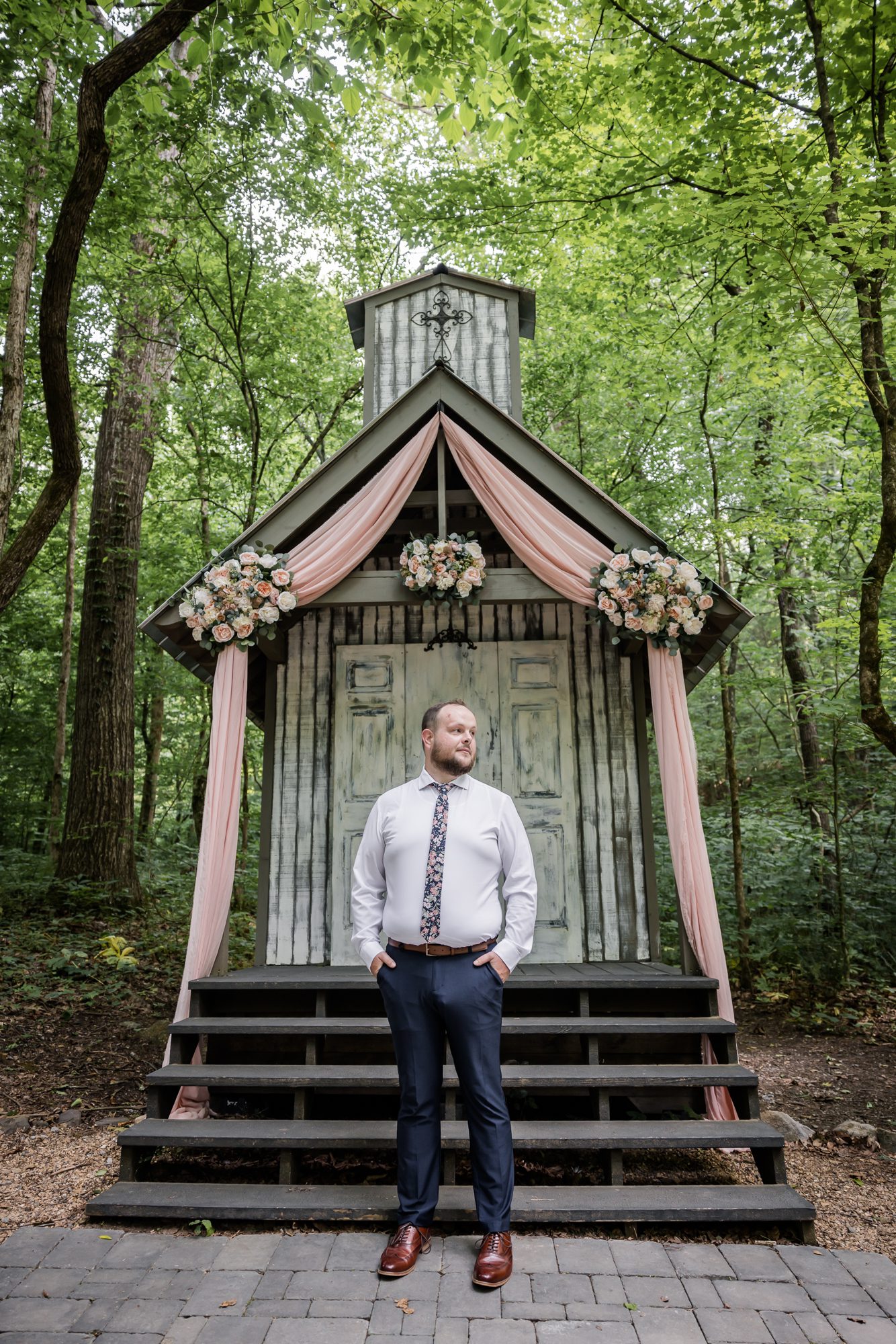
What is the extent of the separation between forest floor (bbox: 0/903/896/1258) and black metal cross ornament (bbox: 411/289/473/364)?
638cm

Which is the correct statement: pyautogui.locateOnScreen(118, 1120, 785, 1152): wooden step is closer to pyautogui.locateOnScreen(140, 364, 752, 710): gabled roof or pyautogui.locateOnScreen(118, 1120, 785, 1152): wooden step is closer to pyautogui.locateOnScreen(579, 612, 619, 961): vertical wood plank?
pyautogui.locateOnScreen(579, 612, 619, 961): vertical wood plank

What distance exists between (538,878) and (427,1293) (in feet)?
9.60

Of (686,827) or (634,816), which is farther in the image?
(634,816)

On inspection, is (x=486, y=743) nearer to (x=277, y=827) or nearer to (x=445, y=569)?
(x=445, y=569)

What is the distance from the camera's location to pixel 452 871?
3277mm

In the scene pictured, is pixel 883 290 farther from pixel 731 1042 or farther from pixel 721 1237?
pixel 721 1237

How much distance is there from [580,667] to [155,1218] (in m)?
4.20

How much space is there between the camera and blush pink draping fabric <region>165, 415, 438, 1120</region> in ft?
15.5

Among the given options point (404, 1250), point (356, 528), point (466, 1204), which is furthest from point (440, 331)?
point (404, 1250)

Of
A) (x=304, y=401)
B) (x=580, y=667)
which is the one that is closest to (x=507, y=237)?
(x=304, y=401)

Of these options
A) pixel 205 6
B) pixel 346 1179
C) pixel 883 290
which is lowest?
pixel 346 1179

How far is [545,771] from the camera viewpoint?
19.3ft

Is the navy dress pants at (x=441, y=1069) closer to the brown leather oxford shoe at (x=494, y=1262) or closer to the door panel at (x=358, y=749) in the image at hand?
the brown leather oxford shoe at (x=494, y=1262)

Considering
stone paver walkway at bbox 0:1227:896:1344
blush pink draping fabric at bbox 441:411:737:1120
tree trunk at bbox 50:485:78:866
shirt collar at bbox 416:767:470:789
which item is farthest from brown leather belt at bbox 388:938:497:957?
tree trunk at bbox 50:485:78:866
